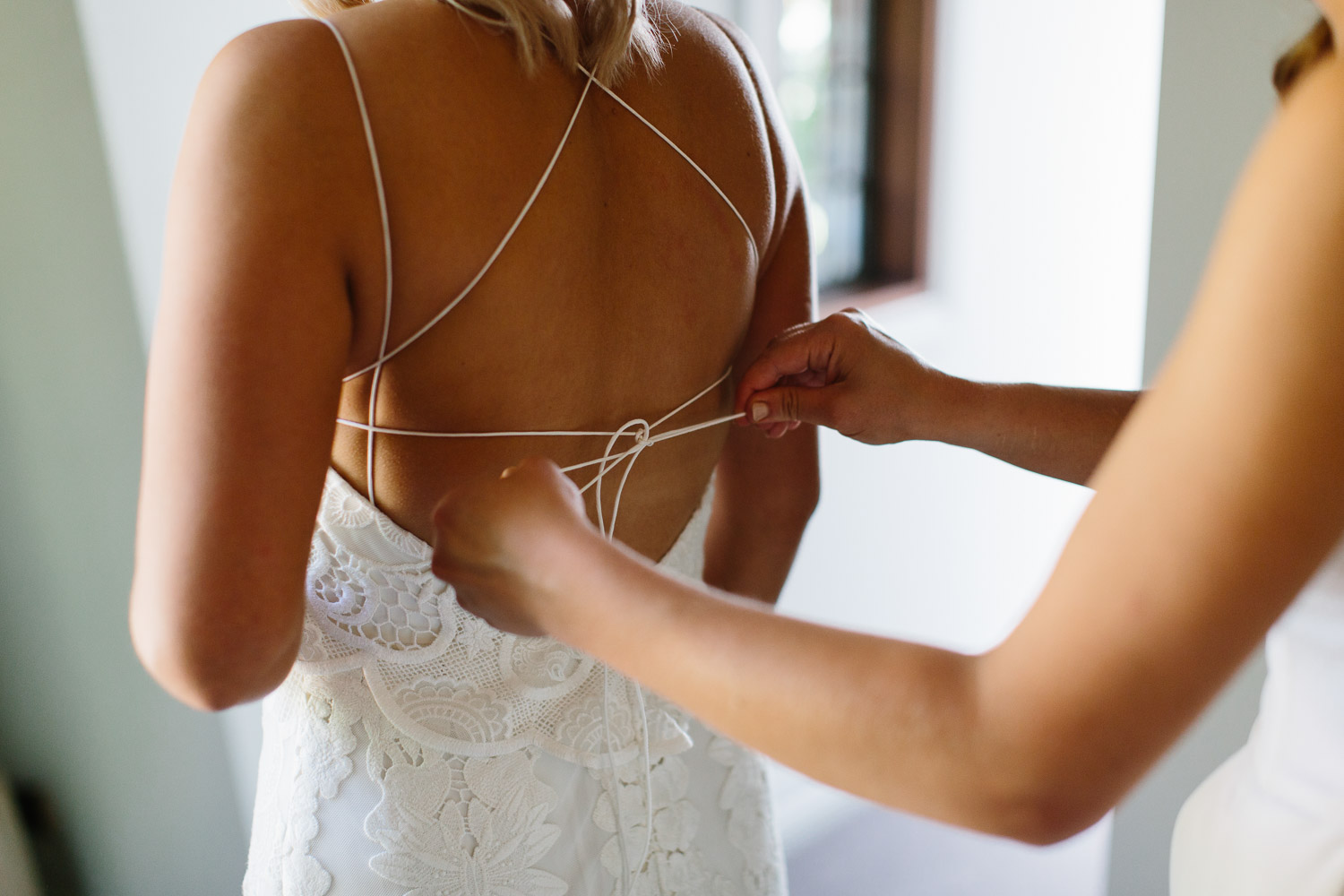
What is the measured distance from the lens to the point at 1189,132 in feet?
4.41

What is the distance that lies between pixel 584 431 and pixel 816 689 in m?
0.41

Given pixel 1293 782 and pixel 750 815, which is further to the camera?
pixel 750 815

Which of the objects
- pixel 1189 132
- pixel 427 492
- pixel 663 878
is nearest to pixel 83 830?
pixel 663 878

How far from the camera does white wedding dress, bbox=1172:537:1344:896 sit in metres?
0.70

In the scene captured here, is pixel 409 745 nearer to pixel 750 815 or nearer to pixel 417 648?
pixel 417 648

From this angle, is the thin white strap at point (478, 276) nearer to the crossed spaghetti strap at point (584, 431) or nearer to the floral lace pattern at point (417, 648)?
the crossed spaghetti strap at point (584, 431)

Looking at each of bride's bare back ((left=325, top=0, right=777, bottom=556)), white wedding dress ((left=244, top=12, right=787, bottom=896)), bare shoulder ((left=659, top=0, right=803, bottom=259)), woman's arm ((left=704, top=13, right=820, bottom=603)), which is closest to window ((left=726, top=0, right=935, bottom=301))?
woman's arm ((left=704, top=13, right=820, bottom=603))

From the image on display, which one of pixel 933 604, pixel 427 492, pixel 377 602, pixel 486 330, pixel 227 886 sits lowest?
pixel 933 604

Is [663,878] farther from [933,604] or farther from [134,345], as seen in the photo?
[933,604]

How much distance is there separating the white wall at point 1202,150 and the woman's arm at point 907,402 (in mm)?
472

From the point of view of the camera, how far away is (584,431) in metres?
0.89

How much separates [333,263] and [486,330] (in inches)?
5.4

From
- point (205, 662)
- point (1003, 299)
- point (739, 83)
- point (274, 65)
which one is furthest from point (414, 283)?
point (1003, 299)

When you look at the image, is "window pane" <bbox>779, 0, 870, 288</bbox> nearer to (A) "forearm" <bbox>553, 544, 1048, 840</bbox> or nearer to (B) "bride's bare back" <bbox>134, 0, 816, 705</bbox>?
(B) "bride's bare back" <bbox>134, 0, 816, 705</bbox>
